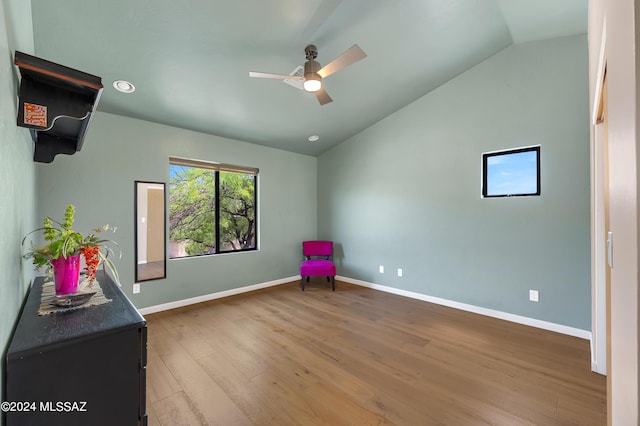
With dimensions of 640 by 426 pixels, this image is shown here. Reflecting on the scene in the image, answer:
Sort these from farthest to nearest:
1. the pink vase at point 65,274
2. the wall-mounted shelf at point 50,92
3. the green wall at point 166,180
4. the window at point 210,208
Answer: the window at point 210,208 < the green wall at point 166,180 < the pink vase at point 65,274 < the wall-mounted shelf at point 50,92

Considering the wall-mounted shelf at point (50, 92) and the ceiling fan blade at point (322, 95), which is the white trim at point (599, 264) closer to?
the ceiling fan blade at point (322, 95)

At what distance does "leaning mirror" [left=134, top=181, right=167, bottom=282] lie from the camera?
337 cm

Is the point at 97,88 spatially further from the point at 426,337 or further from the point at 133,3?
the point at 426,337

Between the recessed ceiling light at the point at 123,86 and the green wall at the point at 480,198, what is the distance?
3.30 metres

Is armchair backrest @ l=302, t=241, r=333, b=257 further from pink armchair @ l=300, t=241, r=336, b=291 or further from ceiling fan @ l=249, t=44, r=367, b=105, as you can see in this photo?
ceiling fan @ l=249, t=44, r=367, b=105

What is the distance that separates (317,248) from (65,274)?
3.89 meters

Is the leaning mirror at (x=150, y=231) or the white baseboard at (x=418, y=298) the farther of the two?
the leaning mirror at (x=150, y=231)

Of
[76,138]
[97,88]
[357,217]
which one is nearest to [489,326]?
[357,217]

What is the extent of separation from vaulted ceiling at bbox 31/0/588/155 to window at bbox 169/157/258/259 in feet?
2.31

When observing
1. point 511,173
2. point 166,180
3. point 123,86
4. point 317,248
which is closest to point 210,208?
point 166,180

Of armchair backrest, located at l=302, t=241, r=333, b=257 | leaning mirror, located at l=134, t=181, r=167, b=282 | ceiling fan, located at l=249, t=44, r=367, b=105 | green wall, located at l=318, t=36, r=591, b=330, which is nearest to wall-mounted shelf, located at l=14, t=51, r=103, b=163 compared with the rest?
ceiling fan, located at l=249, t=44, r=367, b=105

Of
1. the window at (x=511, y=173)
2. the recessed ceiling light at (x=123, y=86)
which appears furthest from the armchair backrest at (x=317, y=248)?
the recessed ceiling light at (x=123, y=86)

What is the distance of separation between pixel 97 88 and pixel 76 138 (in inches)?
35.0

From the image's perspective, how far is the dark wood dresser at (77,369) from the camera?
835 millimetres
